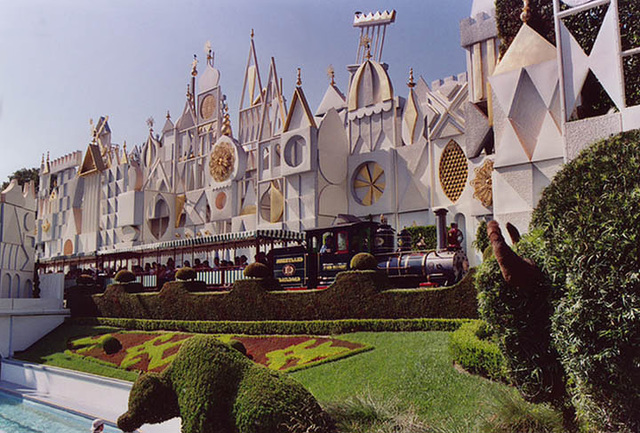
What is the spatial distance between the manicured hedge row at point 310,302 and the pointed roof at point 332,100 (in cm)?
1905

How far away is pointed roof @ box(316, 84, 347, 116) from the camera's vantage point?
3581 cm

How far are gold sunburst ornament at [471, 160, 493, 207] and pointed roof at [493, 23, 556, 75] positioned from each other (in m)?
5.34

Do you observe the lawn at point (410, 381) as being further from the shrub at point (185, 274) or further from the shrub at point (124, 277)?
the shrub at point (124, 277)

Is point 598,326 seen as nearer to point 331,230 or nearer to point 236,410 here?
point 236,410

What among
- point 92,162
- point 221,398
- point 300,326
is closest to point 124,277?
point 300,326

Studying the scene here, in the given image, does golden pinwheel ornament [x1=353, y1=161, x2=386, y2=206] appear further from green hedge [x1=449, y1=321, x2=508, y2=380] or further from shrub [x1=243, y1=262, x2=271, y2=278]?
green hedge [x1=449, y1=321, x2=508, y2=380]

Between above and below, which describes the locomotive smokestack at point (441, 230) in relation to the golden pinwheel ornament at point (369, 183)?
below

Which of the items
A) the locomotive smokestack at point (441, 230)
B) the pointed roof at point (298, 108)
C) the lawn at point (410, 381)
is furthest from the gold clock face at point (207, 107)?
the lawn at point (410, 381)

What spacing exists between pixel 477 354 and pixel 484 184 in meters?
15.7

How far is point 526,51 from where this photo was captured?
19.3 m

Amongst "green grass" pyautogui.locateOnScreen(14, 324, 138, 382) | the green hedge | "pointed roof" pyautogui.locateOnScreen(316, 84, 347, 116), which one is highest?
"pointed roof" pyautogui.locateOnScreen(316, 84, 347, 116)

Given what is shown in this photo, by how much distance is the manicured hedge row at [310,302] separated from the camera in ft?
46.1

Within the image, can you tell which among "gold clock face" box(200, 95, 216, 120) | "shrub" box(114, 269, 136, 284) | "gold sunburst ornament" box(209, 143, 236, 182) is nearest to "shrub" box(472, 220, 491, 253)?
"shrub" box(114, 269, 136, 284)

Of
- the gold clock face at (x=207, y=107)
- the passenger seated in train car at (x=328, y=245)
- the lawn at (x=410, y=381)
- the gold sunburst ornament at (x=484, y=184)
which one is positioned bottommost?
the lawn at (x=410, y=381)
